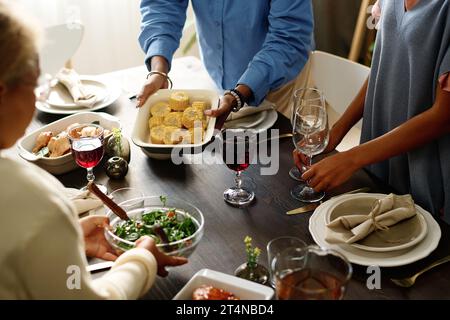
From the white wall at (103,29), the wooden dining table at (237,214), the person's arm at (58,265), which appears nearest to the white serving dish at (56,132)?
the wooden dining table at (237,214)

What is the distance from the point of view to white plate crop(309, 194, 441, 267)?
124cm

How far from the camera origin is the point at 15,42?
0.88 metres

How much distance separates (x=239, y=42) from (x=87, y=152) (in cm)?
93

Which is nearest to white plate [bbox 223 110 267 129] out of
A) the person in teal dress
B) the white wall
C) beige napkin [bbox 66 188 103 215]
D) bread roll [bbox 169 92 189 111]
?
bread roll [bbox 169 92 189 111]

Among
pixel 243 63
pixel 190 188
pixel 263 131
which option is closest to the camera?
pixel 190 188

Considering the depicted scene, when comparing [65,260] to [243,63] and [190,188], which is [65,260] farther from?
[243,63]

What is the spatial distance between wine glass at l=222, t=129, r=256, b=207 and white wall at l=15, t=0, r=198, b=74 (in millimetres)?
2418

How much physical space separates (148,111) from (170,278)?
0.78m

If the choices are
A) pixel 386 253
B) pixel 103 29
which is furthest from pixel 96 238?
pixel 103 29

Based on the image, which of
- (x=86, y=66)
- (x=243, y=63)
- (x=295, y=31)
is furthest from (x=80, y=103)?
(x=86, y=66)

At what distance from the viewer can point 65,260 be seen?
92 centimetres

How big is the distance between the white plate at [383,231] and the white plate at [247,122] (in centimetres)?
56

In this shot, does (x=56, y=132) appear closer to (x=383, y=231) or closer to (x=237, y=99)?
(x=237, y=99)

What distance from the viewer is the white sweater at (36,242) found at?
2.91ft
